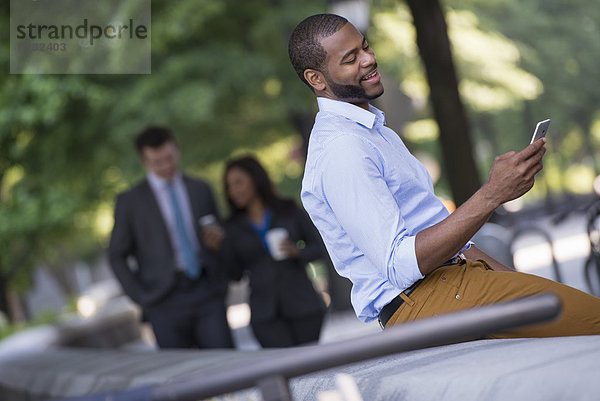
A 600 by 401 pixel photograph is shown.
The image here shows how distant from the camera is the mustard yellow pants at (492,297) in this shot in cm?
288

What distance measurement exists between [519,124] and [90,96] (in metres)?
25.8

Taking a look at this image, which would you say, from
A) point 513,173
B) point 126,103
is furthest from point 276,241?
point 126,103

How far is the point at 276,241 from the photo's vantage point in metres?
6.59

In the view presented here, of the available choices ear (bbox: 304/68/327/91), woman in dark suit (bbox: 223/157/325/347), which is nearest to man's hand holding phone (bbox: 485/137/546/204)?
ear (bbox: 304/68/327/91)

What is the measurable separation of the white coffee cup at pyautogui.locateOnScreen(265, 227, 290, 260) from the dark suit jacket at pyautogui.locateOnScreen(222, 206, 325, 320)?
0.17 metres

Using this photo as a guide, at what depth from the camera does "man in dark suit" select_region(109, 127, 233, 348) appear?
22.0 feet

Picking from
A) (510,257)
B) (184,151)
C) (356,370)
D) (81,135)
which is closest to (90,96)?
(81,135)

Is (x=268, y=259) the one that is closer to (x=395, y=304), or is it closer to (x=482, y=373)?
A: (x=395, y=304)

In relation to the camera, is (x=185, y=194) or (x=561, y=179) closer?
(x=185, y=194)

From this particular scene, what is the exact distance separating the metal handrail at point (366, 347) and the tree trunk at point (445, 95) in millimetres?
7863

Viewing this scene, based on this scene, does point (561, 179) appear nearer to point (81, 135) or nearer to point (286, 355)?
point (81, 135)

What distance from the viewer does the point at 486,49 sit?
20.7 meters

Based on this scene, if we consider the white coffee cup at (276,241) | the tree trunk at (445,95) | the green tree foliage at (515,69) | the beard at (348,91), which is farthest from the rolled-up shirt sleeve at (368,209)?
the green tree foliage at (515,69)

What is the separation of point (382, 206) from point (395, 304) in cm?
39
